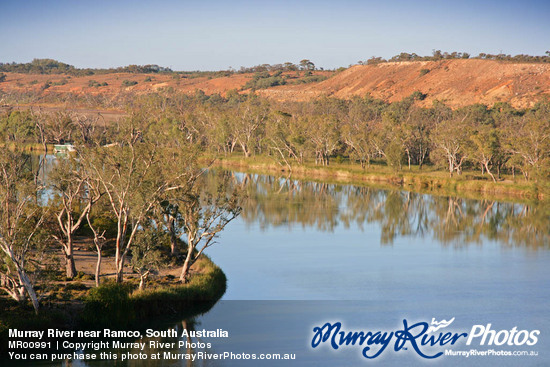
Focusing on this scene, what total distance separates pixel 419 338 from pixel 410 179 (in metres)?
44.4

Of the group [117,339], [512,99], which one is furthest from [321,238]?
[512,99]

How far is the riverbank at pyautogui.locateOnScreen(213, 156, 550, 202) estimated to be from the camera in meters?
58.5

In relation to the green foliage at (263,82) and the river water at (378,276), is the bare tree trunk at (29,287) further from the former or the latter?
the green foliage at (263,82)

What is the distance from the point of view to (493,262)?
1420 inches

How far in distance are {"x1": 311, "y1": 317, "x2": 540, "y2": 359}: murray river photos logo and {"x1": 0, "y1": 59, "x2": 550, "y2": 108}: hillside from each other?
343 feet

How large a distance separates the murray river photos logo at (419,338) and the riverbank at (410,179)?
3536 centimetres

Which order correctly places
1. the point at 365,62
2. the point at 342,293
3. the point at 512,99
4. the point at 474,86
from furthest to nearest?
the point at 365,62, the point at 474,86, the point at 512,99, the point at 342,293

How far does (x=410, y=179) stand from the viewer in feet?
219

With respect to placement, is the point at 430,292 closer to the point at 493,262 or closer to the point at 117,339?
the point at 493,262

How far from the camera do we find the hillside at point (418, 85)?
131875 millimetres

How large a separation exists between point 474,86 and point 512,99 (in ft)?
55.4

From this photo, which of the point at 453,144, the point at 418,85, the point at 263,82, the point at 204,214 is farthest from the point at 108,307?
the point at 263,82

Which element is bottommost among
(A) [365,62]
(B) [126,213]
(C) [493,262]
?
(C) [493,262]

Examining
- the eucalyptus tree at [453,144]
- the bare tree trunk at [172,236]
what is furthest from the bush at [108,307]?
the eucalyptus tree at [453,144]
